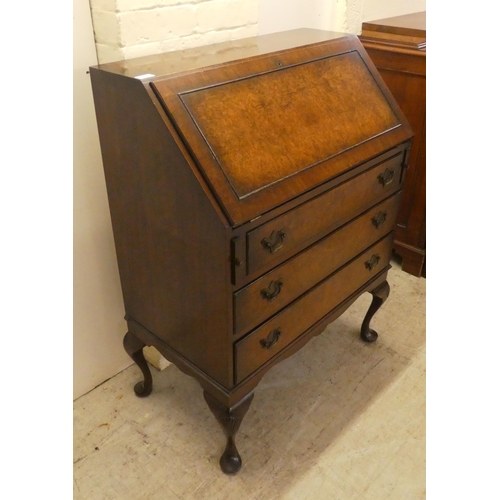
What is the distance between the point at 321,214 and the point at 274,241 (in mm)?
209

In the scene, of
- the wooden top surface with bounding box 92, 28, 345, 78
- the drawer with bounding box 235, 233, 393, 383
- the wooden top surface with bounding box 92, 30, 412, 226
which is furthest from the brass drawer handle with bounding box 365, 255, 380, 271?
the wooden top surface with bounding box 92, 28, 345, 78

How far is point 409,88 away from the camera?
7.48 ft

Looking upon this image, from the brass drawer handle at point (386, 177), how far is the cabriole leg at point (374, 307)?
484 millimetres

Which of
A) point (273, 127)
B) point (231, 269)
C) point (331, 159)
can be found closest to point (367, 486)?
point (231, 269)

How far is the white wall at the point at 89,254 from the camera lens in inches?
55.2

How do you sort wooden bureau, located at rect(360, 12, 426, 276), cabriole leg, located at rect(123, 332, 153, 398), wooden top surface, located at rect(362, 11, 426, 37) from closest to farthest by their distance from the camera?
cabriole leg, located at rect(123, 332, 153, 398) → wooden bureau, located at rect(360, 12, 426, 276) → wooden top surface, located at rect(362, 11, 426, 37)

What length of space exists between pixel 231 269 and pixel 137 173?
0.38m

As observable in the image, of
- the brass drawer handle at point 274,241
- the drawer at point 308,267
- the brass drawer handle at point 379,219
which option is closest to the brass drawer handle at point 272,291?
the drawer at point 308,267

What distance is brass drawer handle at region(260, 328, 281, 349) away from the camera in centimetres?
139

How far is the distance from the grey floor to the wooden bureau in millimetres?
600

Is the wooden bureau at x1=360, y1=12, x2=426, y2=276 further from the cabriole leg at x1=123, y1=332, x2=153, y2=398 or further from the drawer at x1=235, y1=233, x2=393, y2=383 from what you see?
the cabriole leg at x1=123, y1=332, x2=153, y2=398

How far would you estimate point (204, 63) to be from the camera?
50.4 inches

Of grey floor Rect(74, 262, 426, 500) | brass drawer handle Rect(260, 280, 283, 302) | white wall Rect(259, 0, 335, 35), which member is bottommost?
grey floor Rect(74, 262, 426, 500)

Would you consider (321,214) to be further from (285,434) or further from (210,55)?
(285,434)
